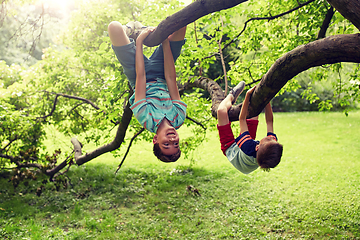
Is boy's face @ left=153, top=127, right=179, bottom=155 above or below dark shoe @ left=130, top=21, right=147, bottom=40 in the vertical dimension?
below

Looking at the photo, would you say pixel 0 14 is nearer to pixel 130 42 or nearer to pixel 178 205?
pixel 130 42

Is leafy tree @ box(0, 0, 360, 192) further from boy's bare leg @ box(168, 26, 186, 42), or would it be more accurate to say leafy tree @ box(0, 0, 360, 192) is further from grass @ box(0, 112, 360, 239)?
grass @ box(0, 112, 360, 239)

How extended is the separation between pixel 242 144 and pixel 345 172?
7881mm

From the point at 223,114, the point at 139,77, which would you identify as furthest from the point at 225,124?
the point at 139,77

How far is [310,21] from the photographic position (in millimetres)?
4805

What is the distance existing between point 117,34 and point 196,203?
5755 millimetres

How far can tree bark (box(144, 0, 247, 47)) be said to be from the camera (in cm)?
202

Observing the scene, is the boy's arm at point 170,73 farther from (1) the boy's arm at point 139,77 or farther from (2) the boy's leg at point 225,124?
(2) the boy's leg at point 225,124

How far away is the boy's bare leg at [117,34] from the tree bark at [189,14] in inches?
14.2

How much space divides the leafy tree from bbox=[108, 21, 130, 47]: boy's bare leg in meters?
0.32

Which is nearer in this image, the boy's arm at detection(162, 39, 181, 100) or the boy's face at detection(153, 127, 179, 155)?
the boy's face at detection(153, 127, 179, 155)

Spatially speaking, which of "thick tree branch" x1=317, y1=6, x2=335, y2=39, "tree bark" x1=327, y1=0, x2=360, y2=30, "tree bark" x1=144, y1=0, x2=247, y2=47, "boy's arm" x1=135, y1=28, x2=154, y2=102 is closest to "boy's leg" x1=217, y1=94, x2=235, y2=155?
"boy's arm" x1=135, y1=28, x2=154, y2=102

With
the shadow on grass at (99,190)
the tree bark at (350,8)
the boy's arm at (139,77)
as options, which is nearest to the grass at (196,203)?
the shadow on grass at (99,190)

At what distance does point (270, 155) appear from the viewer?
7.89ft
